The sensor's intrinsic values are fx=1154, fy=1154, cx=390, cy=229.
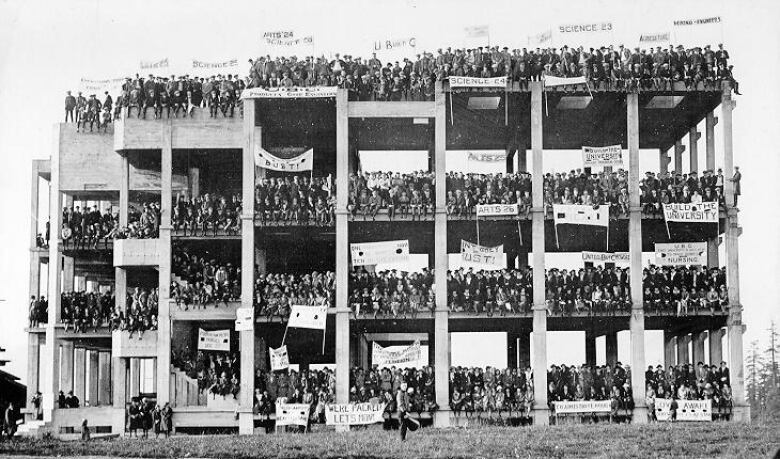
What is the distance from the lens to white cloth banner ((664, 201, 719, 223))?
137 ft

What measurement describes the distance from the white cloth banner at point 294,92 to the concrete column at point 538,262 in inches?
296

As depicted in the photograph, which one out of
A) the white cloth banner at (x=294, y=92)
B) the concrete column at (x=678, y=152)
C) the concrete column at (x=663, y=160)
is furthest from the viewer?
the concrete column at (x=663, y=160)

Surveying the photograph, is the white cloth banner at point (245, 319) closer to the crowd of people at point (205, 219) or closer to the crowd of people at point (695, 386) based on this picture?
the crowd of people at point (205, 219)

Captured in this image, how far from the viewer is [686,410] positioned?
3900cm

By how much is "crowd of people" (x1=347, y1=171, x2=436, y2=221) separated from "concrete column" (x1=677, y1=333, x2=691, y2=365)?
15.9 meters

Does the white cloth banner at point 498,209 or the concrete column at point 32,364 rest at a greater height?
the white cloth banner at point 498,209

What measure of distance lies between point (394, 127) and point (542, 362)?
1110 cm

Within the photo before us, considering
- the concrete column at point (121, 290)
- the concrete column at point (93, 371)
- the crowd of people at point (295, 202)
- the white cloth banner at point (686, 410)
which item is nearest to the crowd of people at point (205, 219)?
the crowd of people at point (295, 202)

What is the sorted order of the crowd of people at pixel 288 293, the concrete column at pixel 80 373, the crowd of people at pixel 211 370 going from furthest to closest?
1. the concrete column at pixel 80 373
2. the crowd of people at pixel 288 293
3. the crowd of people at pixel 211 370

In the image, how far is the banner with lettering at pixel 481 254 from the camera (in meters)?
42.3

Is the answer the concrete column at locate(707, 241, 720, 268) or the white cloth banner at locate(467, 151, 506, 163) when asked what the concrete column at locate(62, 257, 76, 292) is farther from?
the concrete column at locate(707, 241, 720, 268)

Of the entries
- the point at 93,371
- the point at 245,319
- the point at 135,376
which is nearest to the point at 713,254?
the point at 245,319

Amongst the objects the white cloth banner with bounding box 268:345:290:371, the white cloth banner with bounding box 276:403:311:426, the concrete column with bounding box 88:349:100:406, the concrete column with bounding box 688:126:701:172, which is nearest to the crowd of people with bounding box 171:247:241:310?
the white cloth banner with bounding box 268:345:290:371

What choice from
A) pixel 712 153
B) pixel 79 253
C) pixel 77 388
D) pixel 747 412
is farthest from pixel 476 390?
pixel 77 388
